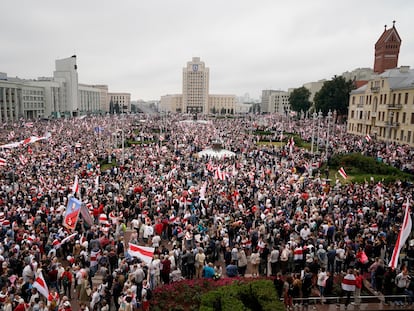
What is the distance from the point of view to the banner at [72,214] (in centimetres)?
1282

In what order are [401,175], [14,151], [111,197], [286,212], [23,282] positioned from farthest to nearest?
[14,151] → [401,175] → [111,197] → [286,212] → [23,282]

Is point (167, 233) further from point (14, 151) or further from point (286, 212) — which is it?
point (14, 151)

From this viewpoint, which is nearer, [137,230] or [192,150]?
[137,230]

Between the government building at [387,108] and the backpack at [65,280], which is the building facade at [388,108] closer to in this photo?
the government building at [387,108]

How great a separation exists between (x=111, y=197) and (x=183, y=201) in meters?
4.63

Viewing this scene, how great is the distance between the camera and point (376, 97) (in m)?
51.3

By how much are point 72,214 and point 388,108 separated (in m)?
45.9

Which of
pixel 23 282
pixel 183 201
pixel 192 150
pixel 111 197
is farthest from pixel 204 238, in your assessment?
pixel 192 150

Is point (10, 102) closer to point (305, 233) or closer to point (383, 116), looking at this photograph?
point (383, 116)

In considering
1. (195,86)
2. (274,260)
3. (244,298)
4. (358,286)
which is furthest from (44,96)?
(358,286)

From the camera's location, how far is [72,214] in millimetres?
13031

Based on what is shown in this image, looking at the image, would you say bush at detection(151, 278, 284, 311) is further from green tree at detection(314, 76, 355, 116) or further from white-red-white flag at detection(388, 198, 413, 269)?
green tree at detection(314, 76, 355, 116)

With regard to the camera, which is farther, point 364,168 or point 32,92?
point 32,92

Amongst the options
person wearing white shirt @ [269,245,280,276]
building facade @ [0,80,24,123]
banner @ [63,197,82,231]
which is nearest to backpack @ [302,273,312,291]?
person wearing white shirt @ [269,245,280,276]
